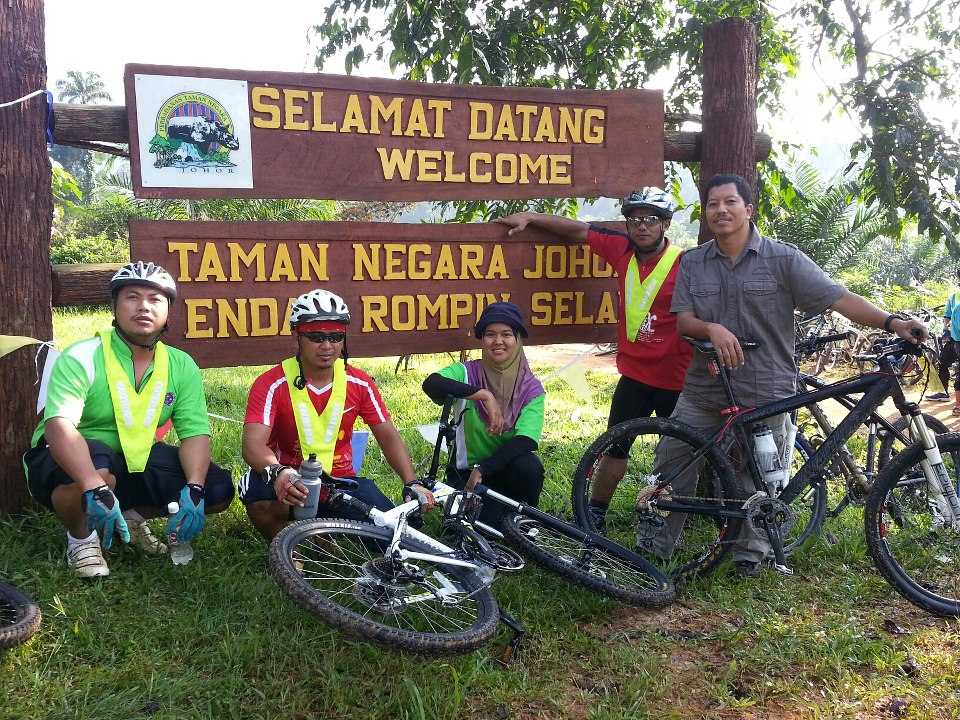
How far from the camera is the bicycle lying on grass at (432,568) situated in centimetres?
282

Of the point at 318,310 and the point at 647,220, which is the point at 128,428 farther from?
the point at 647,220

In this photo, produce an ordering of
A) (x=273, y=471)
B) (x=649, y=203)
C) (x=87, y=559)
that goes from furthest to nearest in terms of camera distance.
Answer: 1. (x=649, y=203)
2. (x=87, y=559)
3. (x=273, y=471)

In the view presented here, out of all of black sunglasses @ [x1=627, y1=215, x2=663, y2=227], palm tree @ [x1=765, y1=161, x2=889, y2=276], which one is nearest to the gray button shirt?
black sunglasses @ [x1=627, y1=215, x2=663, y2=227]

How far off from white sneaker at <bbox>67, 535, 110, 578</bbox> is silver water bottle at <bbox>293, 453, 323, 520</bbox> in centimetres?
105

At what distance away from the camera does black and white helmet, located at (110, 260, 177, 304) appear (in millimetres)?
3643

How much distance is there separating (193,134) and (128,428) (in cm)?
151

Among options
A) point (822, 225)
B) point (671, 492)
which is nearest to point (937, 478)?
point (671, 492)

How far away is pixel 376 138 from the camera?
4438mm

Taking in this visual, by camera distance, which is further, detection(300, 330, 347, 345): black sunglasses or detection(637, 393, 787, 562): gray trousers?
detection(637, 393, 787, 562): gray trousers

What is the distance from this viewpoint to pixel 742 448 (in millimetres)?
4055

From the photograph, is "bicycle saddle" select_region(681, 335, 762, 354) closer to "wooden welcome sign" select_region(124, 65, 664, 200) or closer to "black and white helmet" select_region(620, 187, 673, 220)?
"black and white helmet" select_region(620, 187, 673, 220)

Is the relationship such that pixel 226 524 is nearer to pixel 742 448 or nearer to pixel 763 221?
pixel 742 448

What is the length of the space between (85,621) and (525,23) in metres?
6.78

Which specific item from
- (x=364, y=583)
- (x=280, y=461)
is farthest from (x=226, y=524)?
(x=364, y=583)
